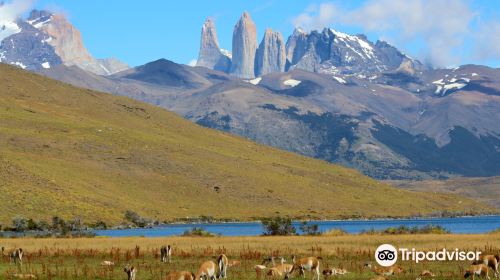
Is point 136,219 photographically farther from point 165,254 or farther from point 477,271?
point 477,271

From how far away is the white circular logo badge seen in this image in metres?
51.0

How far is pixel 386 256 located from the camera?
53.0 m

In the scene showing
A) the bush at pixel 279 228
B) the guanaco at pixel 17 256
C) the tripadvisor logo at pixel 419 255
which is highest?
the bush at pixel 279 228

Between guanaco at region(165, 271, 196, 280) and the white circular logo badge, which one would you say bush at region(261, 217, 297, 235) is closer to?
the white circular logo badge

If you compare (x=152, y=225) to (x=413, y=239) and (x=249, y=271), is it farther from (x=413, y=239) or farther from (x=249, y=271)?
(x=249, y=271)

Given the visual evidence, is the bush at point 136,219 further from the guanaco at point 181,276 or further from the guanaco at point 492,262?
the guanaco at point 181,276

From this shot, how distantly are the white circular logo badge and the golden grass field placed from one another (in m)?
0.84

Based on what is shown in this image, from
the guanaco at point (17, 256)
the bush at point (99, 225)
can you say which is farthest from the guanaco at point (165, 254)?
the bush at point (99, 225)

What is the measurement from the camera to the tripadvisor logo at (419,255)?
52706 millimetres

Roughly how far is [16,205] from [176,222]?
136 ft

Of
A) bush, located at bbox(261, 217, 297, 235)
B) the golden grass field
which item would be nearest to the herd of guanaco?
the golden grass field

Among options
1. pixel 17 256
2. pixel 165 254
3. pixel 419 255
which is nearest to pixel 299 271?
pixel 165 254

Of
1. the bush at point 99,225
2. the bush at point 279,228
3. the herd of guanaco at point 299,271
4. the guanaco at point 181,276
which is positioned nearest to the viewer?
the guanaco at point 181,276

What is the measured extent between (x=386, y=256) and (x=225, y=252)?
46.3ft
